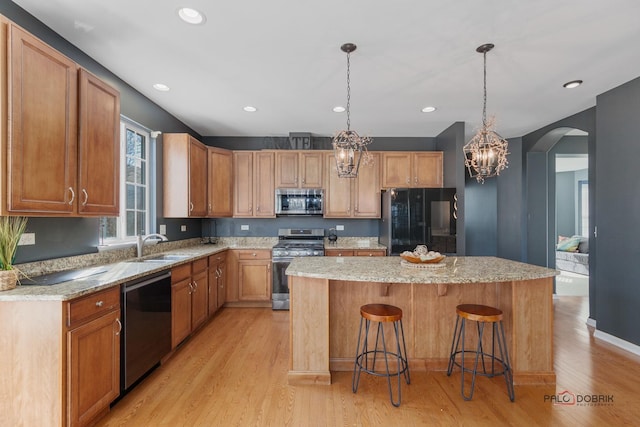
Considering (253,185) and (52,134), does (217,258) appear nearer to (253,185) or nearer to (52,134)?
(253,185)

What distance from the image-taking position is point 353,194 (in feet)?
15.0

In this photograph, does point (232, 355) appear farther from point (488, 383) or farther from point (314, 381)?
point (488, 383)

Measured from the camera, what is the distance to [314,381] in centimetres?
228

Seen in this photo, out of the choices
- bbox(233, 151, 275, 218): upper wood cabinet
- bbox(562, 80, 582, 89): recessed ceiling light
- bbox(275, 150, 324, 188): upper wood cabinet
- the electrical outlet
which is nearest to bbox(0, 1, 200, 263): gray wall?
the electrical outlet

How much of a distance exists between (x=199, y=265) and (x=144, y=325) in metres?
1.14

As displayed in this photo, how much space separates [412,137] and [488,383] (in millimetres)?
3708

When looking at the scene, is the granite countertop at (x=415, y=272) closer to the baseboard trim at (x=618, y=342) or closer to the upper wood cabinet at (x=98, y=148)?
the upper wood cabinet at (x=98, y=148)

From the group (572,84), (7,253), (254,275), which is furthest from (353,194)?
(7,253)

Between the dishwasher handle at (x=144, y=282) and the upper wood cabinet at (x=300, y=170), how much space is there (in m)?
2.36

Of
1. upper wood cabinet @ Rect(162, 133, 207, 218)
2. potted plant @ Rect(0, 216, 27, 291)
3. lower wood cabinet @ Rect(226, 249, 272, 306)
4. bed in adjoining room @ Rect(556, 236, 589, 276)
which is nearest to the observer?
potted plant @ Rect(0, 216, 27, 291)

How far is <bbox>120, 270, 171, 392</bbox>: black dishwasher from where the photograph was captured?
204 cm

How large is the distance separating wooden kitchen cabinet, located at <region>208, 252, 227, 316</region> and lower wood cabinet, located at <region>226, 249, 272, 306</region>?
0.45 feet

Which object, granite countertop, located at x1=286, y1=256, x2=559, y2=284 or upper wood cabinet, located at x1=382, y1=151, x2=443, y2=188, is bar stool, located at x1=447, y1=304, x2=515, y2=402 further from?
upper wood cabinet, located at x1=382, y1=151, x2=443, y2=188

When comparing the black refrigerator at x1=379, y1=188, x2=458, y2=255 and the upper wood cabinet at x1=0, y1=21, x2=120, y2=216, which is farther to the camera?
the black refrigerator at x1=379, y1=188, x2=458, y2=255
